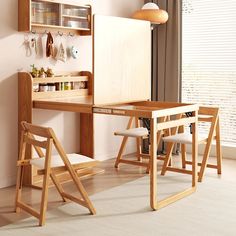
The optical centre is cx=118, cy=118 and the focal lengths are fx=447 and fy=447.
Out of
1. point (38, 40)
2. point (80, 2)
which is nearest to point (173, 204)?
point (38, 40)

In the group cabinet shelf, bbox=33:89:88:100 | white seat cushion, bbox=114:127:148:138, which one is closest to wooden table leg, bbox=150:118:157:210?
white seat cushion, bbox=114:127:148:138

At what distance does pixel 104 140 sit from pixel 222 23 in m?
1.97

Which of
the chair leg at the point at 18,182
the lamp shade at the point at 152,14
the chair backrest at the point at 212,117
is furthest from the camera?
the lamp shade at the point at 152,14

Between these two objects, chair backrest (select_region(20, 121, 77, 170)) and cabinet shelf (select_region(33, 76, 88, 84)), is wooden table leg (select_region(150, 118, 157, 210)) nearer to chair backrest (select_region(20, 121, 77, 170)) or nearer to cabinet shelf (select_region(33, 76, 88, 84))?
chair backrest (select_region(20, 121, 77, 170))

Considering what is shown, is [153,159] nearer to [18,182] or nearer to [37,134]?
[37,134]

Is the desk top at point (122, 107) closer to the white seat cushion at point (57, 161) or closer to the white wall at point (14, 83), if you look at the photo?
the white wall at point (14, 83)

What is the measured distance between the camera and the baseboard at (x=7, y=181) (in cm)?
402

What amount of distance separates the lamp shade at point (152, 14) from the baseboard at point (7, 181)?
90.8 inches

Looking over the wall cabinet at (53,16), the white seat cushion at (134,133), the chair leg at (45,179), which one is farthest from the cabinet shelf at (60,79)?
the chair leg at (45,179)

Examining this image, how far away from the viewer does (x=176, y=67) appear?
539cm

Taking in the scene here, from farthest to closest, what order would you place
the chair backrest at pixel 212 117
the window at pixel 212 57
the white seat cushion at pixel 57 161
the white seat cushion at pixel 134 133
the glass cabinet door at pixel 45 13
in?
1. the window at pixel 212 57
2. the white seat cushion at pixel 134 133
3. the chair backrest at pixel 212 117
4. the glass cabinet door at pixel 45 13
5. the white seat cushion at pixel 57 161

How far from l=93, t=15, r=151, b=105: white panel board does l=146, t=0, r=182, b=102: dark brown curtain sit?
144 cm

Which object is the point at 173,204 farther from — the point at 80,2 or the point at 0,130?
the point at 80,2

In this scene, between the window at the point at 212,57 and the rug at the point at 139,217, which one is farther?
the window at the point at 212,57
